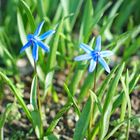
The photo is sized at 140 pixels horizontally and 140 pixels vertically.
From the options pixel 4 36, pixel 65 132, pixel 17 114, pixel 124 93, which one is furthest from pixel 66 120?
pixel 4 36

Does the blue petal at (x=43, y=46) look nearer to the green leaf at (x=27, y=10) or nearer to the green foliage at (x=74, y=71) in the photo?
the green foliage at (x=74, y=71)

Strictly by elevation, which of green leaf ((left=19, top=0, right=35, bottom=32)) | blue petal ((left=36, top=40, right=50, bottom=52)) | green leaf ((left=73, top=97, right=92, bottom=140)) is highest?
green leaf ((left=19, top=0, right=35, bottom=32))

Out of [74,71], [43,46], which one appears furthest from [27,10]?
[74,71]

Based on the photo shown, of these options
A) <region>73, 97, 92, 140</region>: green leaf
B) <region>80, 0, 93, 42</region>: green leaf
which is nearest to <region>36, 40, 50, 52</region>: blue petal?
<region>73, 97, 92, 140</region>: green leaf

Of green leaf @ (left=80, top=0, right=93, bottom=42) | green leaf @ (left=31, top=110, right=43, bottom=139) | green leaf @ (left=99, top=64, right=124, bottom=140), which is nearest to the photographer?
green leaf @ (left=99, top=64, right=124, bottom=140)

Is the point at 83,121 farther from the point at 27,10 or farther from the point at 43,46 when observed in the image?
the point at 27,10

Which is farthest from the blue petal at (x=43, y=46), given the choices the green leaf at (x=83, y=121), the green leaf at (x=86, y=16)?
the green leaf at (x=86, y=16)

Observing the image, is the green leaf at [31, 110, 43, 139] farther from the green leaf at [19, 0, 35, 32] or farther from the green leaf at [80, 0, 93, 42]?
the green leaf at [80, 0, 93, 42]

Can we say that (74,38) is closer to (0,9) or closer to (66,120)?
(0,9)
